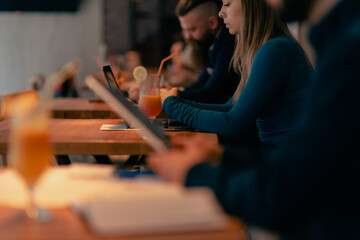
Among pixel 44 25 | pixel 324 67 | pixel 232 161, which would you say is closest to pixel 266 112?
pixel 232 161

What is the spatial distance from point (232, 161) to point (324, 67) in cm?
33

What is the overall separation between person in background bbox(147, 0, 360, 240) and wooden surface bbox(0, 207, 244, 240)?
5cm

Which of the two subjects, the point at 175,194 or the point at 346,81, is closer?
the point at 346,81

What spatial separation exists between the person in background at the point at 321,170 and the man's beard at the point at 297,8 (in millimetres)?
75

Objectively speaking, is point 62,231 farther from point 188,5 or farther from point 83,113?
point 188,5

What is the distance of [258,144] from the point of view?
2455 mm

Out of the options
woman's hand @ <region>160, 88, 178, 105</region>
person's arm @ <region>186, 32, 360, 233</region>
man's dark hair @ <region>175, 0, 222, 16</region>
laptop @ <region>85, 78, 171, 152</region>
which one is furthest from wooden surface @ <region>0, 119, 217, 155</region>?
man's dark hair @ <region>175, 0, 222, 16</region>

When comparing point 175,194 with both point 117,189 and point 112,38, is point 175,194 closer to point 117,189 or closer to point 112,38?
point 117,189

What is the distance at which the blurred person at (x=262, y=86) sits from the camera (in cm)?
184

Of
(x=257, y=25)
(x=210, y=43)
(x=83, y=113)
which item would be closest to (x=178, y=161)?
(x=257, y=25)

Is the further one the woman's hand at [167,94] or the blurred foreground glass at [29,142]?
the woman's hand at [167,94]

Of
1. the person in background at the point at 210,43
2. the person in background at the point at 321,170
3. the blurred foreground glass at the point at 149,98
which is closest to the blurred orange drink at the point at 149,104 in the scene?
the blurred foreground glass at the point at 149,98

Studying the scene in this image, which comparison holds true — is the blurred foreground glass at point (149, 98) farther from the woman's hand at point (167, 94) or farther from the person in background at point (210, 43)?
the person in background at point (210, 43)

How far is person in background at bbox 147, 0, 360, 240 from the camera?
79 centimetres
